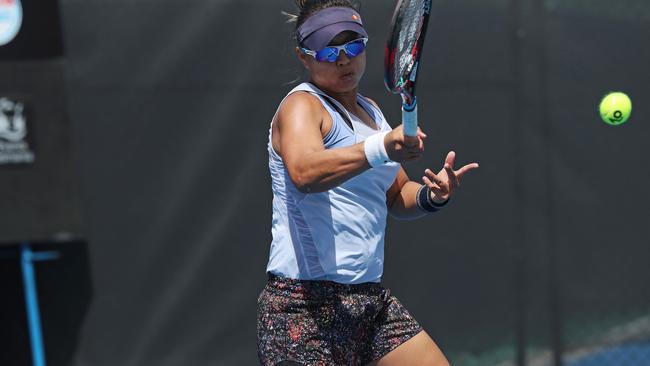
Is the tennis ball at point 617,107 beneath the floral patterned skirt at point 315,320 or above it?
above

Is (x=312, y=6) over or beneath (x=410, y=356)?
over

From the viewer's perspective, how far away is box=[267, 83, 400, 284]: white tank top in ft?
11.1

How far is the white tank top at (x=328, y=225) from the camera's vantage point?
3.37 m

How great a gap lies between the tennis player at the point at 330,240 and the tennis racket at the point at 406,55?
12.0 inches

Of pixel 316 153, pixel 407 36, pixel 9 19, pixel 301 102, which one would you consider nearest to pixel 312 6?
pixel 301 102

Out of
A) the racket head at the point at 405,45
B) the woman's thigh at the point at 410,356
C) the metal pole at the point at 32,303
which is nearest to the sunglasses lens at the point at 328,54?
the racket head at the point at 405,45

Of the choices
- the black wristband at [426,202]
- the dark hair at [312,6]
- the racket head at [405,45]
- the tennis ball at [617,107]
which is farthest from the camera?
the tennis ball at [617,107]

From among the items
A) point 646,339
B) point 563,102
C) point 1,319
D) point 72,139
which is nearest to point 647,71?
point 563,102

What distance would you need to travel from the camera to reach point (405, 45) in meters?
3.05

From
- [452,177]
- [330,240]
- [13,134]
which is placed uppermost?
[13,134]

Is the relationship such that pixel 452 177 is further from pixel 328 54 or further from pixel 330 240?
pixel 328 54

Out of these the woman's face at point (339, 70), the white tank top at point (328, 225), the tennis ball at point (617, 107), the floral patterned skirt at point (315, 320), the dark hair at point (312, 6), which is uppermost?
the dark hair at point (312, 6)

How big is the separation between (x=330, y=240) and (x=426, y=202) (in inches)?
17.5

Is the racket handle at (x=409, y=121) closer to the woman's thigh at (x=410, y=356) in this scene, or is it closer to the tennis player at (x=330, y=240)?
the tennis player at (x=330, y=240)
